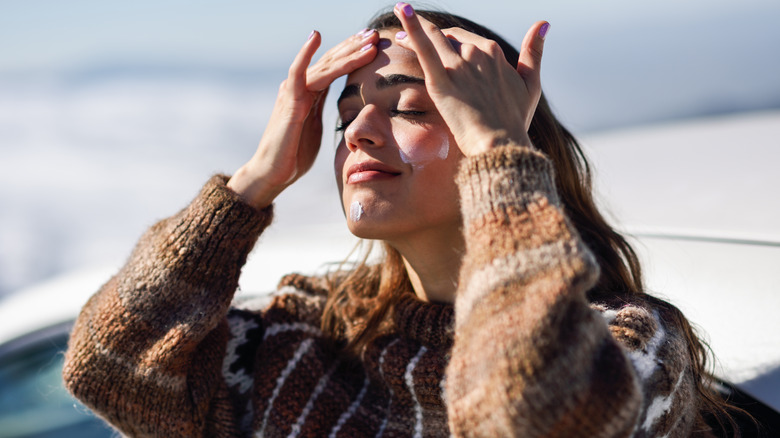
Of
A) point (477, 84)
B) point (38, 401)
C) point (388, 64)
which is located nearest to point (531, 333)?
point (477, 84)

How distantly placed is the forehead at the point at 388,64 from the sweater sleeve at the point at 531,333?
432 mm

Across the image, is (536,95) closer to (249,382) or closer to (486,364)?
(486,364)

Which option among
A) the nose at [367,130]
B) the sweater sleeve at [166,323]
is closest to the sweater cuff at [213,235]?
the sweater sleeve at [166,323]

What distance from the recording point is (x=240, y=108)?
17688mm

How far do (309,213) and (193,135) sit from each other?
26.7ft

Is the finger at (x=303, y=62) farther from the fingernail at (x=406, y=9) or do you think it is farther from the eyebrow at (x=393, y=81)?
the fingernail at (x=406, y=9)

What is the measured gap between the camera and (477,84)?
1.51 m

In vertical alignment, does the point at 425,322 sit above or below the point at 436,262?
below

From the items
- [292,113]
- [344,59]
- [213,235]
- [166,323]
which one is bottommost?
[166,323]

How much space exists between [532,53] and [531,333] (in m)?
0.73

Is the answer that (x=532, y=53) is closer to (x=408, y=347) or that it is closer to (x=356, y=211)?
(x=356, y=211)

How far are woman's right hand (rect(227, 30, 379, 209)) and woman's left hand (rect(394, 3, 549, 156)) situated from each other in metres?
0.25

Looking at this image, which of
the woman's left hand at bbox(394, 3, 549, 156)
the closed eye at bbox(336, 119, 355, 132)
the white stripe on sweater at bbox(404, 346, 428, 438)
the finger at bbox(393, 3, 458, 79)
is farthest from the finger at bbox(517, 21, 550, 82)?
the white stripe on sweater at bbox(404, 346, 428, 438)

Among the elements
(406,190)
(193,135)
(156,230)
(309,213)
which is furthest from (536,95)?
(193,135)
